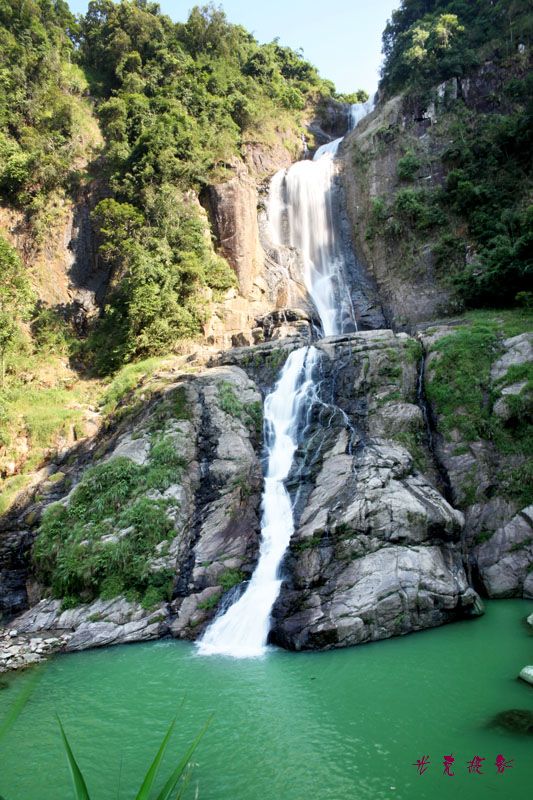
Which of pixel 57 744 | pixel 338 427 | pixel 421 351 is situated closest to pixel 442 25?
pixel 421 351

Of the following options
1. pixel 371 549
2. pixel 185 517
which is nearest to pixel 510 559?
pixel 371 549

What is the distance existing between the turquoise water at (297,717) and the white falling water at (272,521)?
0.75 metres

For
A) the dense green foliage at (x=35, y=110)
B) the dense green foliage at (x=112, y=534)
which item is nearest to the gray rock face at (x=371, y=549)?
the dense green foliage at (x=112, y=534)

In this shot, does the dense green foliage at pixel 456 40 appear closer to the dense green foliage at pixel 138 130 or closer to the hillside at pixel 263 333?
the hillside at pixel 263 333

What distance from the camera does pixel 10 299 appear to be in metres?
21.6

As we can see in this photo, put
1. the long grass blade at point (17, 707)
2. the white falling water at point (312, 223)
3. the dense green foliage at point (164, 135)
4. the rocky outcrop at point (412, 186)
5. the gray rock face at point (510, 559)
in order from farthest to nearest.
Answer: the white falling water at point (312, 223) → the rocky outcrop at point (412, 186) → the dense green foliage at point (164, 135) → the gray rock face at point (510, 559) → the long grass blade at point (17, 707)

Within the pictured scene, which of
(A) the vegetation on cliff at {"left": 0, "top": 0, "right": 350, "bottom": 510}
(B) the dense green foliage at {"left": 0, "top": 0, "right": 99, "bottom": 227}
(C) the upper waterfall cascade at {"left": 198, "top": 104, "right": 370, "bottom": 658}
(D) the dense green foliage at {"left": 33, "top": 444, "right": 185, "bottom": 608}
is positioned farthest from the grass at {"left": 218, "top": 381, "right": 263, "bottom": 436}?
(B) the dense green foliage at {"left": 0, "top": 0, "right": 99, "bottom": 227}

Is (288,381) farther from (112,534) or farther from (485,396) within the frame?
(112,534)

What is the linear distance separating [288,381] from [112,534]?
7.68 metres

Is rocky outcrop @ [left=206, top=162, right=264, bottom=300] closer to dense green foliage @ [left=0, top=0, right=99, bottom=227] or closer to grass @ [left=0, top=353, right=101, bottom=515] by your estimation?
dense green foliage @ [left=0, top=0, right=99, bottom=227]

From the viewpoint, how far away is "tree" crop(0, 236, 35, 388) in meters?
21.1

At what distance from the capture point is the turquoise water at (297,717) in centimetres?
588

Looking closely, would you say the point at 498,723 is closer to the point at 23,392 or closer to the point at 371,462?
the point at 371,462

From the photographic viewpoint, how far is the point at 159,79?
104 feet
